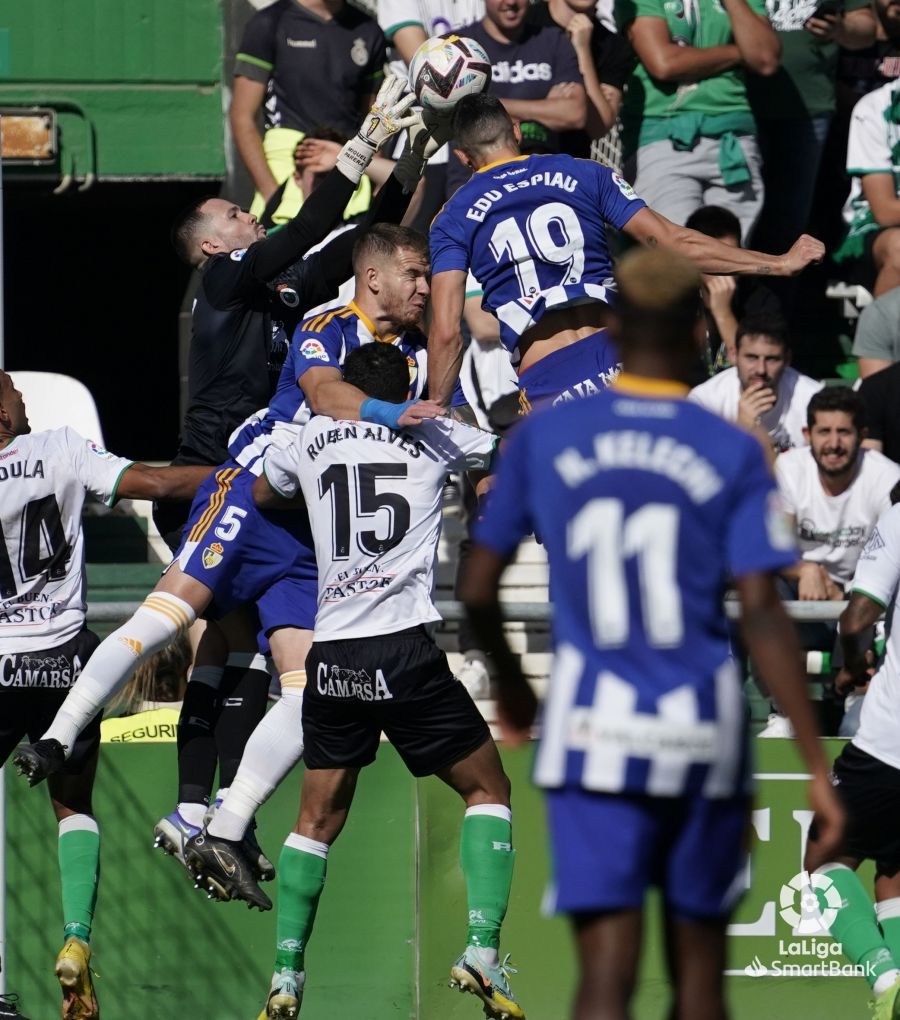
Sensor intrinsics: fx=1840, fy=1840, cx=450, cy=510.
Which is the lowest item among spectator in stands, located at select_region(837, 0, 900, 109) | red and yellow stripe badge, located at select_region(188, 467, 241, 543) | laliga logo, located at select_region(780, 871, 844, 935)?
laliga logo, located at select_region(780, 871, 844, 935)

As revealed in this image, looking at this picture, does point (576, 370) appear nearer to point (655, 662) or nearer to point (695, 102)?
point (655, 662)

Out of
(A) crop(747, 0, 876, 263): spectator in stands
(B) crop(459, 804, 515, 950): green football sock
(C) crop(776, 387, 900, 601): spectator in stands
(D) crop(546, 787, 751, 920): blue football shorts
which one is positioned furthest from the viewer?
(A) crop(747, 0, 876, 263): spectator in stands

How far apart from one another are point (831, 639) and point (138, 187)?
22.8 feet

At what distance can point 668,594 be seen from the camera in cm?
441

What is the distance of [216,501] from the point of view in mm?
7793

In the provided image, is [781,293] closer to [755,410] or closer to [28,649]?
[755,410]

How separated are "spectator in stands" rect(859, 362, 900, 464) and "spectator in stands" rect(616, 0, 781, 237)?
5.04 ft

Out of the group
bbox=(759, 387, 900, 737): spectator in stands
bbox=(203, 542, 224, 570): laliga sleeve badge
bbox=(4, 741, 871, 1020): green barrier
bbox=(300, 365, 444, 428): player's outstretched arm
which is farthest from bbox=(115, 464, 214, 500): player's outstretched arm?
bbox=(759, 387, 900, 737): spectator in stands

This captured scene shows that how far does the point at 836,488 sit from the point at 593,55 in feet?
10.8

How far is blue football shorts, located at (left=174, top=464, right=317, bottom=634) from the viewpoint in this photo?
769cm

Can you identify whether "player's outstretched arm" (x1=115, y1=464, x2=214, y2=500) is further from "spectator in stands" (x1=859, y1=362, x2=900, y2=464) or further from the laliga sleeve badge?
"spectator in stands" (x1=859, y1=362, x2=900, y2=464)

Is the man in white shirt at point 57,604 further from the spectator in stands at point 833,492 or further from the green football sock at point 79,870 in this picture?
the spectator in stands at point 833,492

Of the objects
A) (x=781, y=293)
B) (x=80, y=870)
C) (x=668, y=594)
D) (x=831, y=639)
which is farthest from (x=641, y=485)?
(x=781, y=293)

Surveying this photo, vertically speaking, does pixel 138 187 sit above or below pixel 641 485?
above
